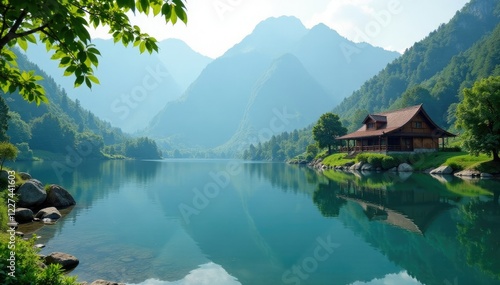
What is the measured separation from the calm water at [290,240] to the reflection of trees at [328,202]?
0.15m

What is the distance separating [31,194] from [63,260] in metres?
14.9

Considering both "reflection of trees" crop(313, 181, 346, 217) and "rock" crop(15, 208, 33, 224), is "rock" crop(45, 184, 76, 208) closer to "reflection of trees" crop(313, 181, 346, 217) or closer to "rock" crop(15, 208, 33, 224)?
"rock" crop(15, 208, 33, 224)

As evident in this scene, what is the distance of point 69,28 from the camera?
3.92 m

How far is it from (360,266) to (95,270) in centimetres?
1041

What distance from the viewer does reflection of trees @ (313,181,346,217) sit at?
2388 centimetres

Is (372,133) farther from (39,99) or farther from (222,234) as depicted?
(39,99)

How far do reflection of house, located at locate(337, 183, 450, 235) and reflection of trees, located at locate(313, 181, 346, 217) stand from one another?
1028 millimetres

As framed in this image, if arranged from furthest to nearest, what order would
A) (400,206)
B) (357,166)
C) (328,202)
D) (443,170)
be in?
1. (357,166)
2. (443,170)
3. (328,202)
4. (400,206)

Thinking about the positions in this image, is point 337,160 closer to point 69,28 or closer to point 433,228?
point 433,228

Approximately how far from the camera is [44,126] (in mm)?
150000

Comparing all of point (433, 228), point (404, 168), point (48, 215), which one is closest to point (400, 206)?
point (433, 228)

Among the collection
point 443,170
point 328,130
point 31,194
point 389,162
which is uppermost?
point 328,130

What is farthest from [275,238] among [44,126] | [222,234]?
[44,126]

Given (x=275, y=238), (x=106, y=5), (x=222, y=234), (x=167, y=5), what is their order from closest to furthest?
(x=167, y=5) → (x=106, y=5) → (x=275, y=238) → (x=222, y=234)
